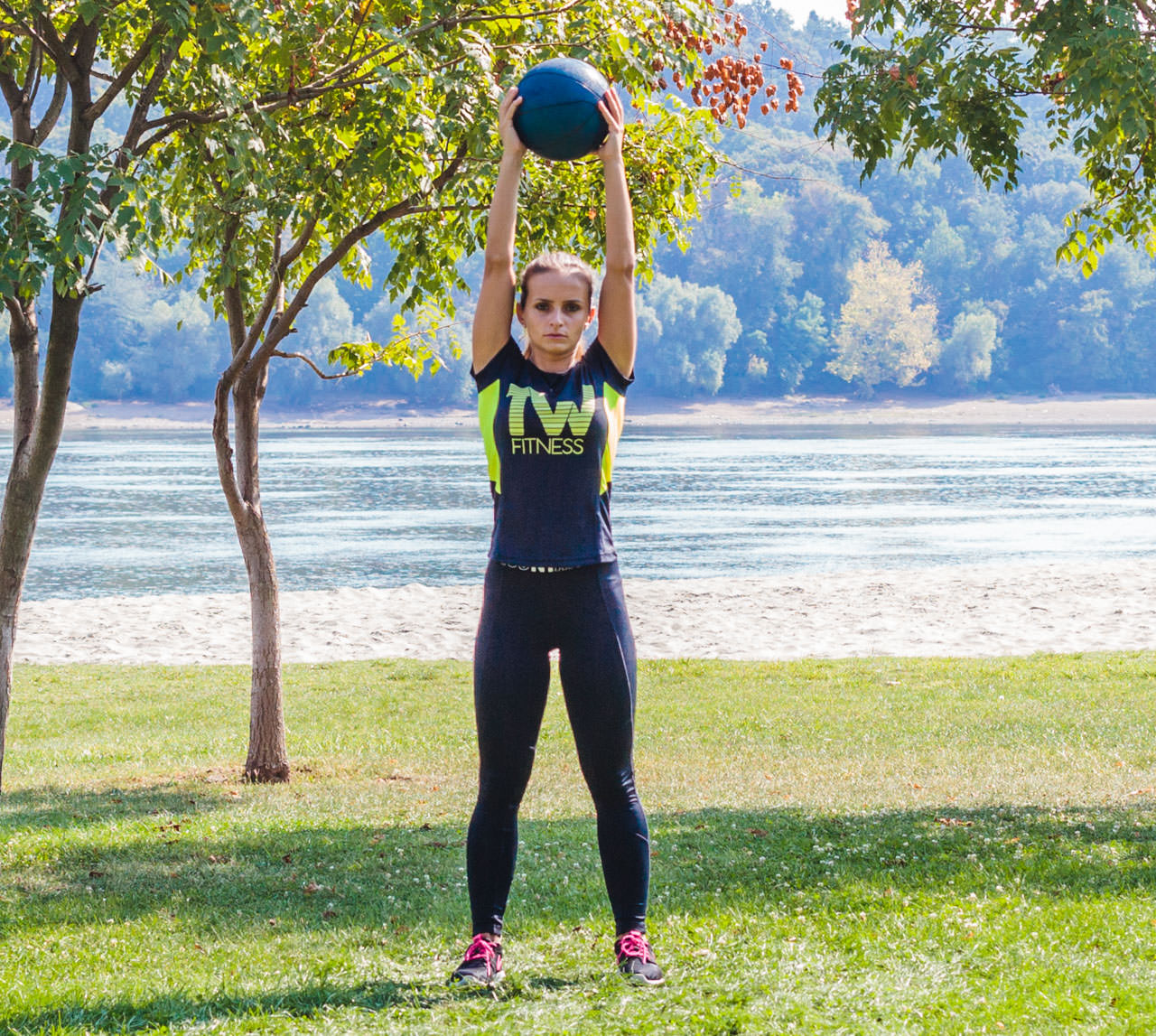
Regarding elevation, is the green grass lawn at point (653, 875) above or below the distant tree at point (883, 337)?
below

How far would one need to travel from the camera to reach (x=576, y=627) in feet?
13.8

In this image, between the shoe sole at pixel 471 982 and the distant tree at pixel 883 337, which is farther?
the distant tree at pixel 883 337

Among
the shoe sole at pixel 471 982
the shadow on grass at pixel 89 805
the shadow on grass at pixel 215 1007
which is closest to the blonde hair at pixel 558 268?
the shoe sole at pixel 471 982

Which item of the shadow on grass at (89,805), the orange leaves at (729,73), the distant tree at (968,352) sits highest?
the distant tree at (968,352)

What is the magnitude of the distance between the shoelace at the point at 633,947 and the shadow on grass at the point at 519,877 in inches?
10.4

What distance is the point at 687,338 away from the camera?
134 meters

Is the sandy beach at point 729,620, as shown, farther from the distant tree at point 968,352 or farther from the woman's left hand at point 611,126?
the distant tree at point 968,352

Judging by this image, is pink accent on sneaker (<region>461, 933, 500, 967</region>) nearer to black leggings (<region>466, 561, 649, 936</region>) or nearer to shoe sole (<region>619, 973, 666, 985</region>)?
black leggings (<region>466, 561, 649, 936</region>)

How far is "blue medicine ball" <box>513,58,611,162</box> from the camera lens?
460cm

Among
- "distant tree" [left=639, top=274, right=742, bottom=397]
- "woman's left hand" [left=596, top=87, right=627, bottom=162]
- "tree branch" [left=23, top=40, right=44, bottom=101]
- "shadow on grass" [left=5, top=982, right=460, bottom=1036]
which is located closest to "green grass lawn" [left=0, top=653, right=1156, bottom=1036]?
"shadow on grass" [left=5, top=982, right=460, bottom=1036]

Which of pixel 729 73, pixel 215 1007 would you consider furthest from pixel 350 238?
pixel 215 1007

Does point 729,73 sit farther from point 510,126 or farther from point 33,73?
point 510,126

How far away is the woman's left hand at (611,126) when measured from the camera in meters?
4.54

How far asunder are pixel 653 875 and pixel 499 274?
3281 mm
